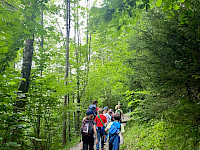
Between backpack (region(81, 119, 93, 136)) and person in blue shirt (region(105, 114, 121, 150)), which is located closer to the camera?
backpack (region(81, 119, 93, 136))

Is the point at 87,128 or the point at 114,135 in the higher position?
the point at 87,128

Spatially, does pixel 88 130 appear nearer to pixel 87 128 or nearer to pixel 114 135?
pixel 87 128

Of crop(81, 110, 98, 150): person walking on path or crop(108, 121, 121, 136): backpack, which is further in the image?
crop(108, 121, 121, 136): backpack

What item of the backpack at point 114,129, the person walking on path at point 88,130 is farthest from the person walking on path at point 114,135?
the person walking on path at point 88,130

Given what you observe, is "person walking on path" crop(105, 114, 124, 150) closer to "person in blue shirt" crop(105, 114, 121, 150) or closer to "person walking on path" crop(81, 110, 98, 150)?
"person in blue shirt" crop(105, 114, 121, 150)

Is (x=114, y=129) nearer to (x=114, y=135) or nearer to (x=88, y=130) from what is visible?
(x=114, y=135)

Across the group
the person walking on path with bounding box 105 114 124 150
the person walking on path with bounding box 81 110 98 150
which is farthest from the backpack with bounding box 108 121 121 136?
the person walking on path with bounding box 81 110 98 150

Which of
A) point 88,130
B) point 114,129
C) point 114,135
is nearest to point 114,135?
point 114,135

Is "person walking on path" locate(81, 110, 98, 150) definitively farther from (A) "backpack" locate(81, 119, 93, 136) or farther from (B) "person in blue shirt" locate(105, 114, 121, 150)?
(B) "person in blue shirt" locate(105, 114, 121, 150)

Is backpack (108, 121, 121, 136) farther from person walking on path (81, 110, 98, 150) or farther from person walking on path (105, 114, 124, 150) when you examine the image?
person walking on path (81, 110, 98, 150)

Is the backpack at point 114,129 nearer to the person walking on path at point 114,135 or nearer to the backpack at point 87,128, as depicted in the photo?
the person walking on path at point 114,135

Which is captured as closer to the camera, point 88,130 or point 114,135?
point 88,130

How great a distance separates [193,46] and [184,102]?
5.70 feet

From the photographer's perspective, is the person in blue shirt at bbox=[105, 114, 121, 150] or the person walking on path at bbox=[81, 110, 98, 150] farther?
the person in blue shirt at bbox=[105, 114, 121, 150]
